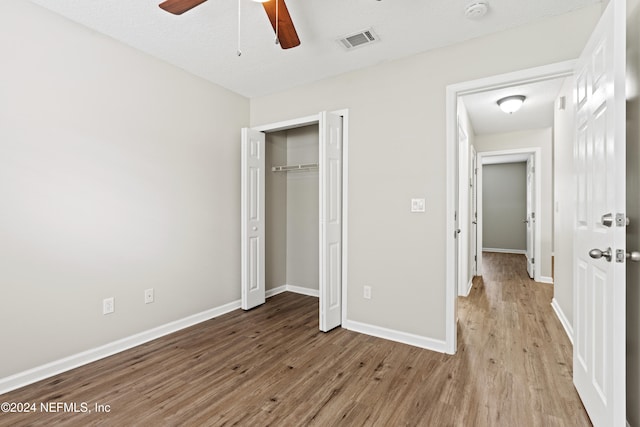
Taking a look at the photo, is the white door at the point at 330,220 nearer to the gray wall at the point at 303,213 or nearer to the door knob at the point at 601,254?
the gray wall at the point at 303,213

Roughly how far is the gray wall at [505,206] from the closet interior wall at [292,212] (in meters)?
6.60

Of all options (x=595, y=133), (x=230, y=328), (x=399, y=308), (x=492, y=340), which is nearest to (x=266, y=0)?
(x=595, y=133)

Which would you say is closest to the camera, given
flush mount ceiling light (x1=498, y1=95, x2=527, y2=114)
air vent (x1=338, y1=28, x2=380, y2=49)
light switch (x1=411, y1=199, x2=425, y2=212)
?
air vent (x1=338, y1=28, x2=380, y2=49)

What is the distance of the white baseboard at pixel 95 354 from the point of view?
210 centimetres

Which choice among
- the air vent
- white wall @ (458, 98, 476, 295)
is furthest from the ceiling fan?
white wall @ (458, 98, 476, 295)

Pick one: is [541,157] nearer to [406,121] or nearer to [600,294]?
[406,121]

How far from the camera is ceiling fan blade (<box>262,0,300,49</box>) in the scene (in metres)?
1.75

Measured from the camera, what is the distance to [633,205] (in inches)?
64.7

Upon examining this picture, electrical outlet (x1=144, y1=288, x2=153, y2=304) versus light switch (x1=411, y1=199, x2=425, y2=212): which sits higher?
light switch (x1=411, y1=199, x2=425, y2=212)

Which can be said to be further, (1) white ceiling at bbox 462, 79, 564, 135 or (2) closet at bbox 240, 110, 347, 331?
(1) white ceiling at bbox 462, 79, 564, 135

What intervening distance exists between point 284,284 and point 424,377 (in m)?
2.65

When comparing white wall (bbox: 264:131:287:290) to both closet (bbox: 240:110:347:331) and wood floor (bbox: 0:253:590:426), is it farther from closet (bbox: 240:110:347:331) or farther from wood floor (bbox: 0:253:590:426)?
wood floor (bbox: 0:253:590:426)

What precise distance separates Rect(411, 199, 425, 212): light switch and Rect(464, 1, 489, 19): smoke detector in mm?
1393

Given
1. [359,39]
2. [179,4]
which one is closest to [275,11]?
[179,4]
